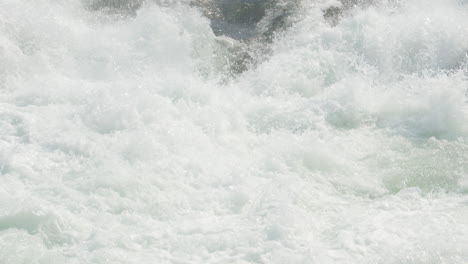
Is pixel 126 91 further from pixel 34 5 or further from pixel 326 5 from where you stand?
pixel 326 5

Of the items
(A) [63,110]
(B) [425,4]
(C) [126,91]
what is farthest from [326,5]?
(A) [63,110]

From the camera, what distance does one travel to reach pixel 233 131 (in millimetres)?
8320

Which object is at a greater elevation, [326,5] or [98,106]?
[326,5]

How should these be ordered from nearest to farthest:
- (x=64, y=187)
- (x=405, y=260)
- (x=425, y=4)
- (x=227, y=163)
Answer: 1. (x=405, y=260)
2. (x=64, y=187)
3. (x=227, y=163)
4. (x=425, y=4)

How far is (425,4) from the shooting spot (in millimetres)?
11109

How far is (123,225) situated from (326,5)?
674 centimetres

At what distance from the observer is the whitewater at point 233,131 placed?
20.2ft

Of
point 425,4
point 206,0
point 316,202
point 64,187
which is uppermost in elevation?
point 425,4

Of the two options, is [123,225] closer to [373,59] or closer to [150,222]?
[150,222]

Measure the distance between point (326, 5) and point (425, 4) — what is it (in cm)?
176

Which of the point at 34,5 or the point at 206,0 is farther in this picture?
the point at 206,0

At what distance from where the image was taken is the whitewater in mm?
6145

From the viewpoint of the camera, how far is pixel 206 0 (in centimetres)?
1166

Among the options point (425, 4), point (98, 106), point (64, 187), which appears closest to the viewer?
point (64, 187)
